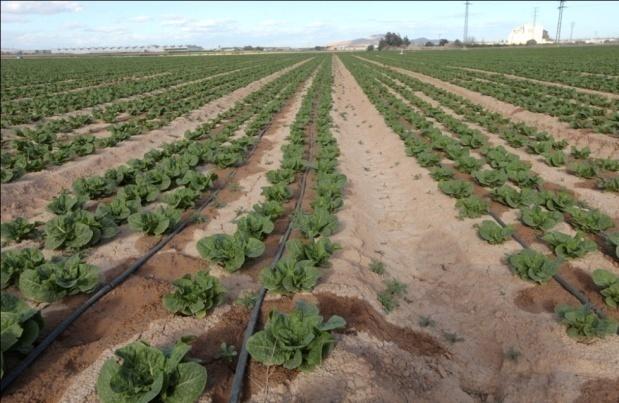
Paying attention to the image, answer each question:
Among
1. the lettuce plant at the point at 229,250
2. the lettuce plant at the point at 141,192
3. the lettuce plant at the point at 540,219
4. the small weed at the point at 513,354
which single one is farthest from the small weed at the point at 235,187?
the small weed at the point at 513,354

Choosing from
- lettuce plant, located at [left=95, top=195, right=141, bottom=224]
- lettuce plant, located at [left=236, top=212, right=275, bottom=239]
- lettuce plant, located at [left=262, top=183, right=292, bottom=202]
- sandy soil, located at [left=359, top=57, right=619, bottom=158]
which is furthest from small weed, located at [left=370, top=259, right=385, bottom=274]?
sandy soil, located at [left=359, top=57, right=619, bottom=158]

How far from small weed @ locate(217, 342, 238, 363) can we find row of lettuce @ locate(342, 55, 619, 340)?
147 inches

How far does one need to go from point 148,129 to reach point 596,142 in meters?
15.2

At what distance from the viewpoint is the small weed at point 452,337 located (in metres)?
5.17

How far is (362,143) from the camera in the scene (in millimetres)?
16031

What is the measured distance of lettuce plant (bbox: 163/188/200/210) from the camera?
8.26 m

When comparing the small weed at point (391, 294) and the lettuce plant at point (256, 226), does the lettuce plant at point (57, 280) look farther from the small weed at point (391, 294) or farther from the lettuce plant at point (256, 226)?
the small weed at point (391, 294)

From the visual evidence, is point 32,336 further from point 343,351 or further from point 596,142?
point 596,142

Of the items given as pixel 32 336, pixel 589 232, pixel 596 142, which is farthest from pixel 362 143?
pixel 32 336

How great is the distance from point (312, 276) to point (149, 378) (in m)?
2.26

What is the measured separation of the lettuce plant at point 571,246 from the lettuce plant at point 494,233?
2.14 feet

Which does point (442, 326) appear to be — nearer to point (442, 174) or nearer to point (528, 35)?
point (442, 174)

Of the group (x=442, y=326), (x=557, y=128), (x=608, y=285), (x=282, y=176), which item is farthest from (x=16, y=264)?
(x=557, y=128)

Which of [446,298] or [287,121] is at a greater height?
[287,121]
